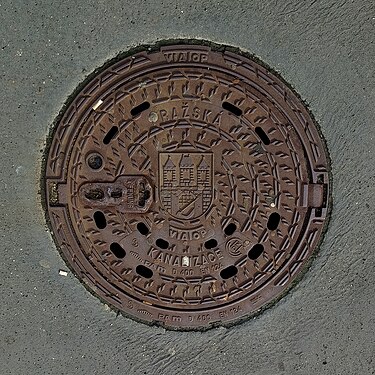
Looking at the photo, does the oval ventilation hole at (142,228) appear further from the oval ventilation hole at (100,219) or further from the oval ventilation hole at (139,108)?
the oval ventilation hole at (139,108)

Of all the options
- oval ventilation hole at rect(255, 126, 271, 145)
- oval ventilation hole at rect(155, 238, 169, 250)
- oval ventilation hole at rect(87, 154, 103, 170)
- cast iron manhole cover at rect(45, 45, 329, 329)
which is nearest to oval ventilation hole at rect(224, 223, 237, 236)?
cast iron manhole cover at rect(45, 45, 329, 329)

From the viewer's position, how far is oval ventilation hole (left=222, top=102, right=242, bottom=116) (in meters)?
2.08

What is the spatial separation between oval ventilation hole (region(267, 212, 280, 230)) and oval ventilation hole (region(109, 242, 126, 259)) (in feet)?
2.26

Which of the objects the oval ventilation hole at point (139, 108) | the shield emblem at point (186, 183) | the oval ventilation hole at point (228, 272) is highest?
the oval ventilation hole at point (139, 108)

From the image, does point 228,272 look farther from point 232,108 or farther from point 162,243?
point 232,108

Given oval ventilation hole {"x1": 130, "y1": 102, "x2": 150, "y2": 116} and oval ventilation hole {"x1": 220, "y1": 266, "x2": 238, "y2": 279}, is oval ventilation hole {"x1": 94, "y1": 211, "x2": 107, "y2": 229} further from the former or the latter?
oval ventilation hole {"x1": 220, "y1": 266, "x2": 238, "y2": 279}

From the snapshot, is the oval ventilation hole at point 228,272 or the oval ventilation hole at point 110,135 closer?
the oval ventilation hole at point 110,135

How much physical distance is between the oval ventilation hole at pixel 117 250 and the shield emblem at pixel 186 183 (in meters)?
0.29

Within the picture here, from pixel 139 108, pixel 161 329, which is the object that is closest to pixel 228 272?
pixel 161 329

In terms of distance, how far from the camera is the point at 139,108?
2090 mm

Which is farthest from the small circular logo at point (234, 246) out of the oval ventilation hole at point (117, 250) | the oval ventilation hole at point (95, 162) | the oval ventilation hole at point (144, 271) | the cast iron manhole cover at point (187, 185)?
the oval ventilation hole at point (95, 162)

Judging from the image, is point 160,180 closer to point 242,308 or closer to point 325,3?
point 242,308

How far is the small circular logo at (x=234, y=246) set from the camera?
215 cm

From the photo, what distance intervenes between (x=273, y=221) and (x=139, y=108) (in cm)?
80
